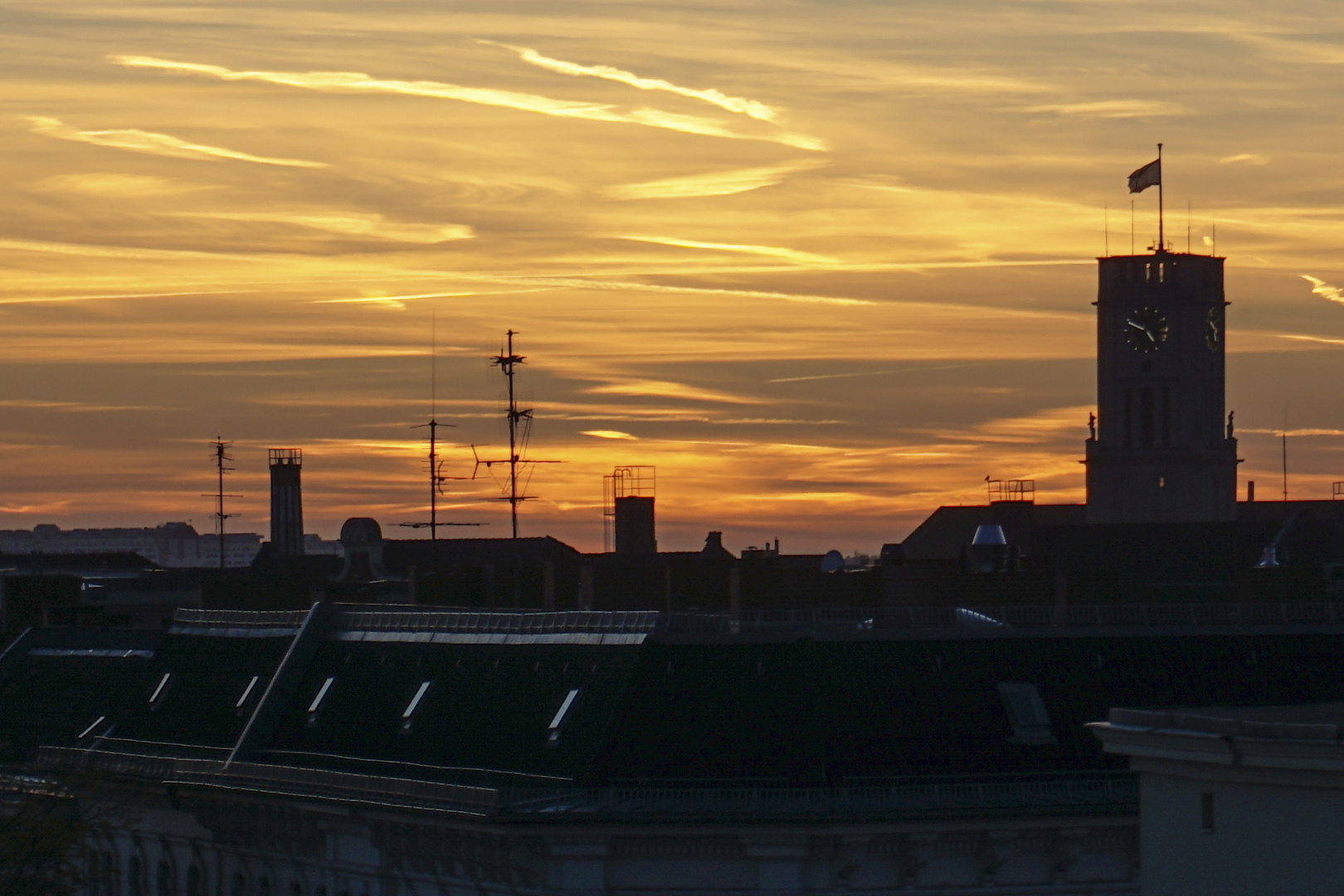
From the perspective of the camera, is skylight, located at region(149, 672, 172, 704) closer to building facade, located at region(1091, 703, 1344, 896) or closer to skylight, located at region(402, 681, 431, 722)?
skylight, located at region(402, 681, 431, 722)

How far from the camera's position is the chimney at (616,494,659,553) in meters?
138

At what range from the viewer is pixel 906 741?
57.9 meters

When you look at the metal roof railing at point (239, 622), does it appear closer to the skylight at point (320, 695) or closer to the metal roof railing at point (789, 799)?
the skylight at point (320, 695)

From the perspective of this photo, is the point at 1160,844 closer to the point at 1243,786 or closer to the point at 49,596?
the point at 1243,786

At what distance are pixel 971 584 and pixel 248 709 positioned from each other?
23.4m

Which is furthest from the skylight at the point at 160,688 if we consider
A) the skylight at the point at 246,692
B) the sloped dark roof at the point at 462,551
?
the sloped dark roof at the point at 462,551

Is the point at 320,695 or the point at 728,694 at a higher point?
the point at 728,694

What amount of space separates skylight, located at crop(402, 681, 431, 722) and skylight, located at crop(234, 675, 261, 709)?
9.16 m

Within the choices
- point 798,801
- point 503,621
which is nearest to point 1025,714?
point 798,801

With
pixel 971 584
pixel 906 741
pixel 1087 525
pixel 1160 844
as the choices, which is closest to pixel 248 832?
pixel 906 741

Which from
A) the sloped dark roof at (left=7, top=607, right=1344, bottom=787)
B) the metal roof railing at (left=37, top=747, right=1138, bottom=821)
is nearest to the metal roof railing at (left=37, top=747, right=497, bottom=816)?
the metal roof railing at (left=37, top=747, right=1138, bottom=821)

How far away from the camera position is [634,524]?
139 meters

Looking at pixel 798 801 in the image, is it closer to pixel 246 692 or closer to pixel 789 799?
pixel 789 799

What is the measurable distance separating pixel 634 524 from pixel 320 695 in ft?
227
